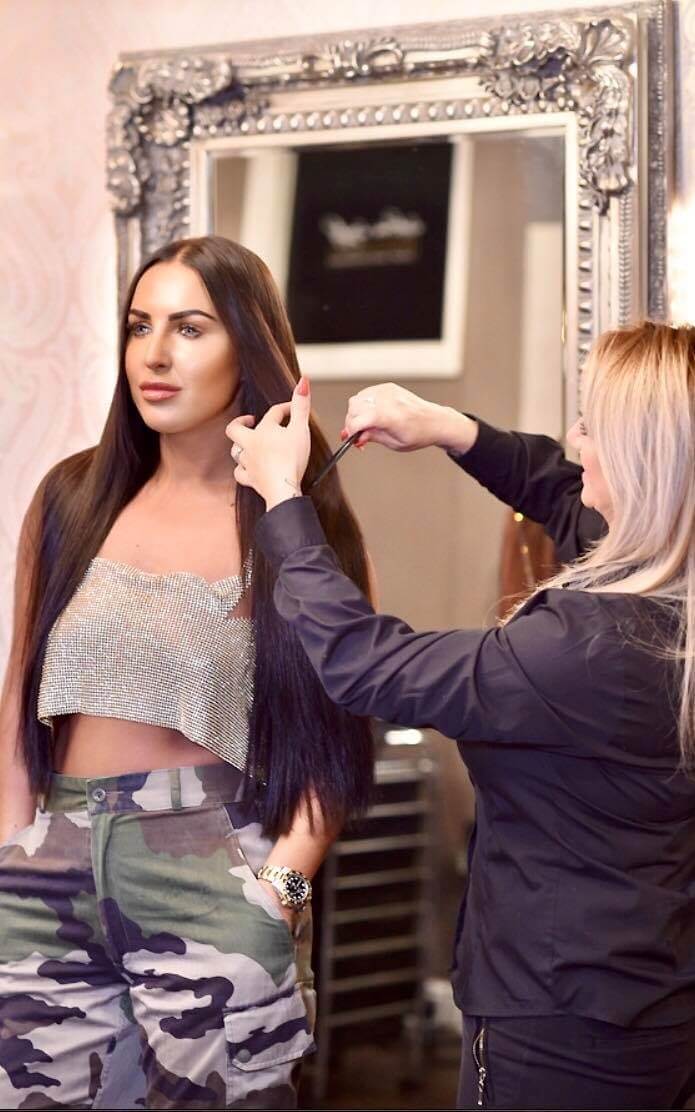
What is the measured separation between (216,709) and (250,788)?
13 cm

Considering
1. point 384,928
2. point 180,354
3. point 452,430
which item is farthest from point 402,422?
point 384,928

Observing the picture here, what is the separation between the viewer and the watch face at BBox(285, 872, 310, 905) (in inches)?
71.5

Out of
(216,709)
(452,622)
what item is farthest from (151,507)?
(452,622)

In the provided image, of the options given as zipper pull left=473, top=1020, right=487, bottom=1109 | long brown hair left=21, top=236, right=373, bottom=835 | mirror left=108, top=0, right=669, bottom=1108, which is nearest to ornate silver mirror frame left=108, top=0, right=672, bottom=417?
mirror left=108, top=0, right=669, bottom=1108

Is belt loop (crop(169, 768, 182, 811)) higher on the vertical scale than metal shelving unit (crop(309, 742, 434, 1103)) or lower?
higher

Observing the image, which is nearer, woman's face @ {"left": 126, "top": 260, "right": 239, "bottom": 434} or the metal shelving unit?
woman's face @ {"left": 126, "top": 260, "right": 239, "bottom": 434}

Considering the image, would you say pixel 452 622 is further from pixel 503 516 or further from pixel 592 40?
pixel 592 40

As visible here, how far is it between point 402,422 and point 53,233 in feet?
3.46

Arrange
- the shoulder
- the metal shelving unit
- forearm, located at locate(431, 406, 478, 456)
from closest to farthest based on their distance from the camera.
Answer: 1. the shoulder
2. forearm, located at locate(431, 406, 478, 456)
3. the metal shelving unit

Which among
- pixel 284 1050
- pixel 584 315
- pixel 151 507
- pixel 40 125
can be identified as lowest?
pixel 284 1050

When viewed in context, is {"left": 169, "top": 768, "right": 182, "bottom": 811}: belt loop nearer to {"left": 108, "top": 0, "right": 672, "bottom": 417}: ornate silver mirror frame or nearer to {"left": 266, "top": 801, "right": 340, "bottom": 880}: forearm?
{"left": 266, "top": 801, "right": 340, "bottom": 880}: forearm

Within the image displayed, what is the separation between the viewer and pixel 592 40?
2154 mm

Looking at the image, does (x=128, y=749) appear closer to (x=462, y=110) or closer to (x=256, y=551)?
(x=256, y=551)

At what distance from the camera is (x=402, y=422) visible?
1810mm
